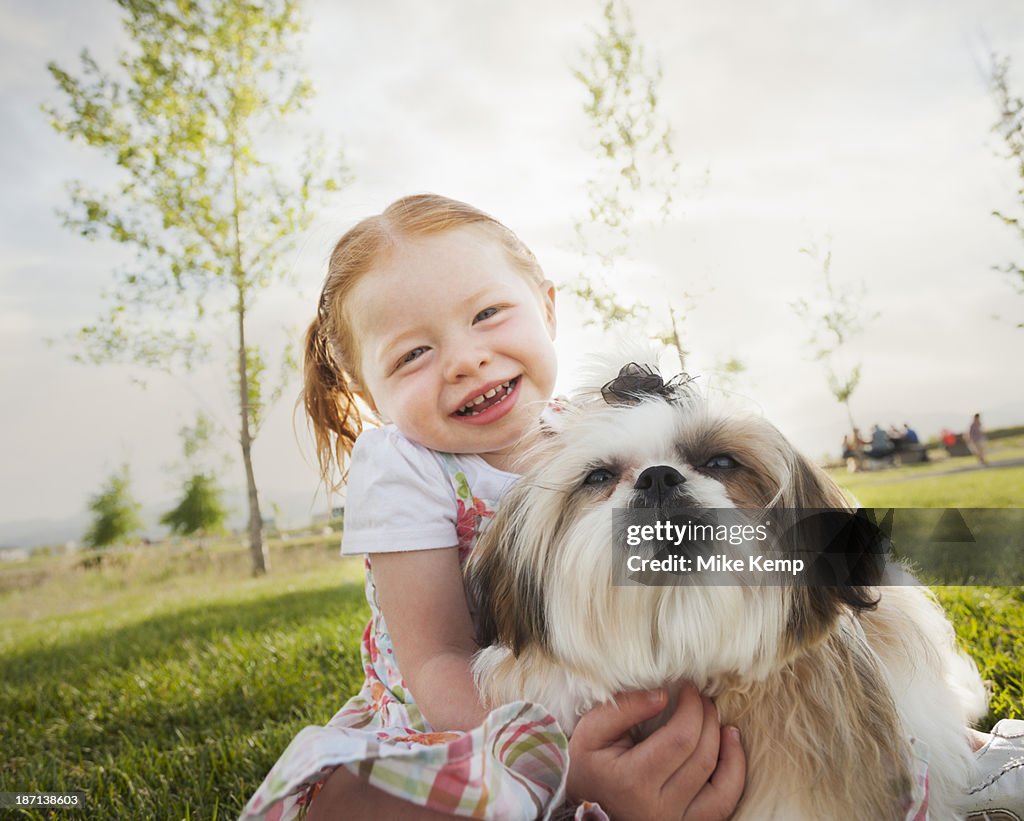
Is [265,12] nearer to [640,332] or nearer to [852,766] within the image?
[640,332]

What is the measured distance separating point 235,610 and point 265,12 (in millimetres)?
11281

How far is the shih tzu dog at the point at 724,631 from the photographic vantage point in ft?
5.14

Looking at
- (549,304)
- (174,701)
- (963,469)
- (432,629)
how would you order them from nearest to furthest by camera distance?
(432,629)
(549,304)
(174,701)
(963,469)

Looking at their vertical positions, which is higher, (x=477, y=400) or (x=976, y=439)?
(x=477, y=400)

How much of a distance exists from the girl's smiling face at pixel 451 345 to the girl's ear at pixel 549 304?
38 cm

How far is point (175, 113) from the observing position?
1397 cm

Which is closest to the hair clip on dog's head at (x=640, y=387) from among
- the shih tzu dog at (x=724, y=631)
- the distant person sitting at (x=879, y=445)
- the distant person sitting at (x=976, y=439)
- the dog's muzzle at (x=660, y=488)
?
the shih tzu dog at (x=724, y=631)

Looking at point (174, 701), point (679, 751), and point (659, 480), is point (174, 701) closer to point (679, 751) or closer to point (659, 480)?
point (679, 751)

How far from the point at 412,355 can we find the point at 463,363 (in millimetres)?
186

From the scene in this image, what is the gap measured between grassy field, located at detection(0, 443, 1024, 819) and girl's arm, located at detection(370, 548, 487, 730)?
952 mm

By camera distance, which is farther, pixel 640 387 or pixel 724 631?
pixel 640 387

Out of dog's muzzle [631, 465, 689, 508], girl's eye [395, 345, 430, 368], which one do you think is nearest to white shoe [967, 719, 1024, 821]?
dog's muzzle [631, 465, 689, 508]

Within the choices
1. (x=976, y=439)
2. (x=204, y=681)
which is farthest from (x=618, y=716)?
(x=976, y=439)

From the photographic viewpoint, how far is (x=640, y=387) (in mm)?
1951
